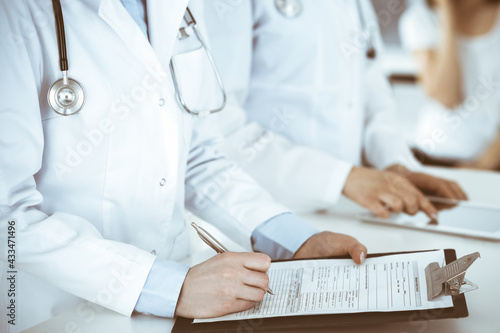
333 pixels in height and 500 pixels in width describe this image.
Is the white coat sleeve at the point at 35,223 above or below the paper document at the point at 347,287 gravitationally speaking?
above

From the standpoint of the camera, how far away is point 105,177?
2.97 feet

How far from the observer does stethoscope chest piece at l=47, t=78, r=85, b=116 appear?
826mm

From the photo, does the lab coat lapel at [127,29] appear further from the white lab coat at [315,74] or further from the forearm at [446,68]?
the forearm at [446,68]

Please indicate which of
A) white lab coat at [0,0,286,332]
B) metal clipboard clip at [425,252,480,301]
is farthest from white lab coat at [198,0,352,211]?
metal clipboard clip at [425,252,480,301]

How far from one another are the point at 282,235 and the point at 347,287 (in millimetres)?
222

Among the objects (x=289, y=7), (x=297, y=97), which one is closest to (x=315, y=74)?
(x=297, y=97)

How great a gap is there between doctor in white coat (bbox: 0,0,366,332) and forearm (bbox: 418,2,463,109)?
2280 mm

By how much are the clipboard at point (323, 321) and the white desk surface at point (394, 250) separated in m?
0.04

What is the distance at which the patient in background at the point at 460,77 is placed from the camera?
288 centimetres

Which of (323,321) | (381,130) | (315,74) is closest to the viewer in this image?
(323,321)

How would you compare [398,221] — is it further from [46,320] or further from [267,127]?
[46,320]

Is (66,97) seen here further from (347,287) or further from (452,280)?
(452,280)

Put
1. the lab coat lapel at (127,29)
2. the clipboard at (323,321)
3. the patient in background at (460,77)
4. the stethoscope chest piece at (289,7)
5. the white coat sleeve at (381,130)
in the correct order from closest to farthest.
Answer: the clipboard at (323,321) → the lab coat lapel at (127,29) → the stethoscope chest piece at (289,7) → the white coat sleeve at (381,130) → the patient in background at (460,77)

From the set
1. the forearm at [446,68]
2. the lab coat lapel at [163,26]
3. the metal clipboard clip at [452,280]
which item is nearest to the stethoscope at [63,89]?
the lab coat lapel at [163,26]
